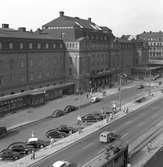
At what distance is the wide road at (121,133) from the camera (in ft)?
121

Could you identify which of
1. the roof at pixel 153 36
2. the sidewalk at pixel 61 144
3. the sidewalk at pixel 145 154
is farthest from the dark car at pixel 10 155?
the roof at pixel 153 36

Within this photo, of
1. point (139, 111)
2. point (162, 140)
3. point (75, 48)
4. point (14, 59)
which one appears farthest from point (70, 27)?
point (162, 140)

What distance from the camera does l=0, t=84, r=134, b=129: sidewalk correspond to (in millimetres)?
55247

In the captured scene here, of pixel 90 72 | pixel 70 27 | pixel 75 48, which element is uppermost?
pixel 70 27

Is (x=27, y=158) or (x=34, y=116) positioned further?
(x=34, y=116)

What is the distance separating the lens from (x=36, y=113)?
6253 cm

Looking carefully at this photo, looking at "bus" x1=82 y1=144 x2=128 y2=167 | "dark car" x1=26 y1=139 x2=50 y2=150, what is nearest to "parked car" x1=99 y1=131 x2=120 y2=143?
"dark car" x1=26 y1=139 x2=50 y2=150

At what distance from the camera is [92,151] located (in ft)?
129

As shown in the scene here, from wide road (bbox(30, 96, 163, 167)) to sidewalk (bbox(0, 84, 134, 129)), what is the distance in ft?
45.8

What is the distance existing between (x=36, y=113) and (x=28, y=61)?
18703 millimetres

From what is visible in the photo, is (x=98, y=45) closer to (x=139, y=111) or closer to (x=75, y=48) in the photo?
(x=75, y=48)

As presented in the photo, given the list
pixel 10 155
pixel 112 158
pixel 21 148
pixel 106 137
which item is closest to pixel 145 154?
pixel 106 137

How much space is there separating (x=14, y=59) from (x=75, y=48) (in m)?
23.2

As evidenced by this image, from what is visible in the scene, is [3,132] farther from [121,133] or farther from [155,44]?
[155,44]
